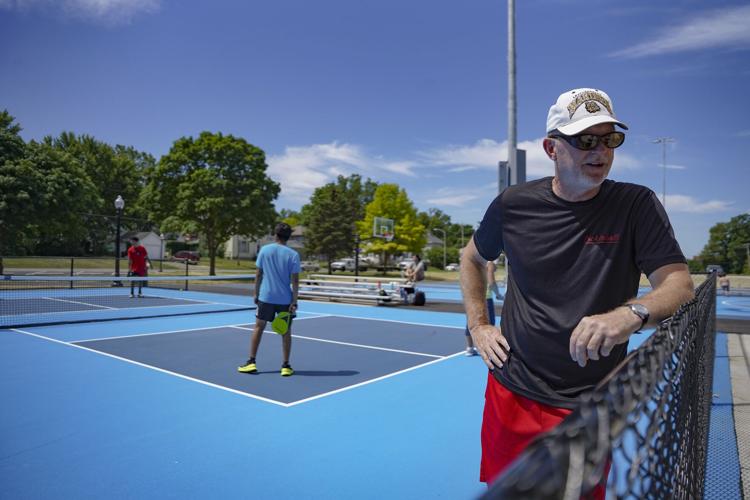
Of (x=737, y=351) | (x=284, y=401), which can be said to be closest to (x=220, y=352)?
(x=284, y=401)

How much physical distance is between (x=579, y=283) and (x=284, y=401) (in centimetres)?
463

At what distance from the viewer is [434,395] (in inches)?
245

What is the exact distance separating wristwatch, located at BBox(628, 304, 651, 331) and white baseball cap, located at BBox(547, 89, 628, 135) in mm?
697

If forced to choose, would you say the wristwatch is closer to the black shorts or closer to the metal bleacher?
the black shorts

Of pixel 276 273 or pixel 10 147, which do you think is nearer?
pixel 276 273

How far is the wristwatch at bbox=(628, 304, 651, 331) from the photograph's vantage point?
1603mm

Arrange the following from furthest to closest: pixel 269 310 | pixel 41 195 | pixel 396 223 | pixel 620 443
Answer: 1. pixel 396 223
2. pixel 41 195
3. pixel 269 310
4. pixel 620 443

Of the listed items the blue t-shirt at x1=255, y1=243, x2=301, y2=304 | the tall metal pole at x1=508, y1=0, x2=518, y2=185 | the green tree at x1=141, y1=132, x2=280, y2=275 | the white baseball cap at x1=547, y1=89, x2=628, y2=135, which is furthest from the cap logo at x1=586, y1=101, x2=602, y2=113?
the green tree at x1=141, y1=132, x2=280, y2=275

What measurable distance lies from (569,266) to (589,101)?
0.66 meters

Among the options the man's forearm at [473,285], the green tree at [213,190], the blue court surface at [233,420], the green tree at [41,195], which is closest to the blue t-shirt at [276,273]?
the blue court surface at [233,420]

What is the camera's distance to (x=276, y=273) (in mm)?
7141

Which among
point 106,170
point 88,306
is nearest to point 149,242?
point 106,170

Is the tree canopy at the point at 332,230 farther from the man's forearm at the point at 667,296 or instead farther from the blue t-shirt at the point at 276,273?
the man's forearm at the point at 667,296

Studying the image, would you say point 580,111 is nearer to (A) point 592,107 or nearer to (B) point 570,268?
(A) point 592,107
